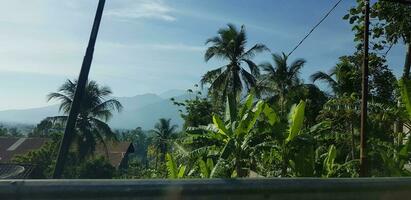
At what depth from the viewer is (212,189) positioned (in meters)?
3.33

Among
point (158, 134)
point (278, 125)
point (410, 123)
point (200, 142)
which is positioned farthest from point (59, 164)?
point (158, 134)

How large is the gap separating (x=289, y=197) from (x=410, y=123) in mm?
8854

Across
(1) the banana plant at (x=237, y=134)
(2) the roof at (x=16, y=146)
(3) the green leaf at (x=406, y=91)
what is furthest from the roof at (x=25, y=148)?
(3) the green leaf at (x=406, y=91)

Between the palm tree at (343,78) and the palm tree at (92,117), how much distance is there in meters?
18.7

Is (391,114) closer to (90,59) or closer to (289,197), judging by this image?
(90,59)

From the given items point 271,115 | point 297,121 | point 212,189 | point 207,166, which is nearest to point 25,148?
point 207,166

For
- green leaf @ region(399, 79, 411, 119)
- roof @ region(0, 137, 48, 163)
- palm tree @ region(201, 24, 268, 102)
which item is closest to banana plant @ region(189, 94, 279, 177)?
green leaf @ region(399, 79, 411, 119)

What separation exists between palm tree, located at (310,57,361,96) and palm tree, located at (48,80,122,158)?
18707 millimetres

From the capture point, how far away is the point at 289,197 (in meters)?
3.62

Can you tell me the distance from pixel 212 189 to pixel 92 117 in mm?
44345

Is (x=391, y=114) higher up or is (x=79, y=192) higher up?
(x=391, y=114)

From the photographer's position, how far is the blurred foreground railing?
291cm

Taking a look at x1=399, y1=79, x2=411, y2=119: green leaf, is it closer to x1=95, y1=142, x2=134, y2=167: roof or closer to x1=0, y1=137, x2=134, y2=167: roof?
x1=0, y1=137, x2=134, y2=167: roof

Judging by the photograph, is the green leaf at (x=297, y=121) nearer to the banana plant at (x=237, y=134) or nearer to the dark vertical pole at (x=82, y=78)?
the banana plant at (x=237, y=134)
